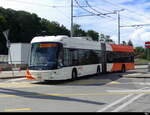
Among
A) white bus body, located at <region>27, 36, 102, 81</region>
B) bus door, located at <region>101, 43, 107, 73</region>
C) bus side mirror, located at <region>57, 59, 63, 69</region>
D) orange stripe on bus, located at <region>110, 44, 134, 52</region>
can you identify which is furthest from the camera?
orange stripe on bus, located at <region>110, 44, 134, 52</region>

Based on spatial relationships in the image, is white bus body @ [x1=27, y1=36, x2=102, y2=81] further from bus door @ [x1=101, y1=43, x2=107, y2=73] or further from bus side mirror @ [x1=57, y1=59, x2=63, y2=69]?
bus door @ [x1=101, y1=43, x2=107, y2=73]

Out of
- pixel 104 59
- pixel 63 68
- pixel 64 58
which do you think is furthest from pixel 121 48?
pixel 63 68

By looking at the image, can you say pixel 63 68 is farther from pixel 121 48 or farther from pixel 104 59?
pixel 121 48

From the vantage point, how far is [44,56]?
16.8 metres

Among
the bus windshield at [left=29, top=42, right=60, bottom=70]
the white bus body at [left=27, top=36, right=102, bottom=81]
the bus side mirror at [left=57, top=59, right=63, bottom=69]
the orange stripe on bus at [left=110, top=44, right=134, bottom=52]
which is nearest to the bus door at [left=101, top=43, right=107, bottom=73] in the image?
the orange stripe on bus at [left=110, top=44, right=134, bottom=52]

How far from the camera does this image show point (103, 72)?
25266 millimetres

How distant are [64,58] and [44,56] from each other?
4.78 ft

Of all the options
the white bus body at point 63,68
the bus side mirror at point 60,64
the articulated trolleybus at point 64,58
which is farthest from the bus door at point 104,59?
the bus side mirror at point 60,64

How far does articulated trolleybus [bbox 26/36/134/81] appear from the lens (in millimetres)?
16656

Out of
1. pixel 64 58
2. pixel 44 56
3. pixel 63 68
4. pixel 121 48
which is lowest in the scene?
pixel 63 68

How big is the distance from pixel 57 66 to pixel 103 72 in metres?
9.42

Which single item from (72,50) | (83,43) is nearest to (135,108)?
(72,50)

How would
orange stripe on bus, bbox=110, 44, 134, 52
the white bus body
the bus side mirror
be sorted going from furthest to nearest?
orange stripe on bus, bbox=110, 44, 134, 52 < the bus side mirror < the white bus body

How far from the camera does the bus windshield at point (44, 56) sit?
16609 mm
